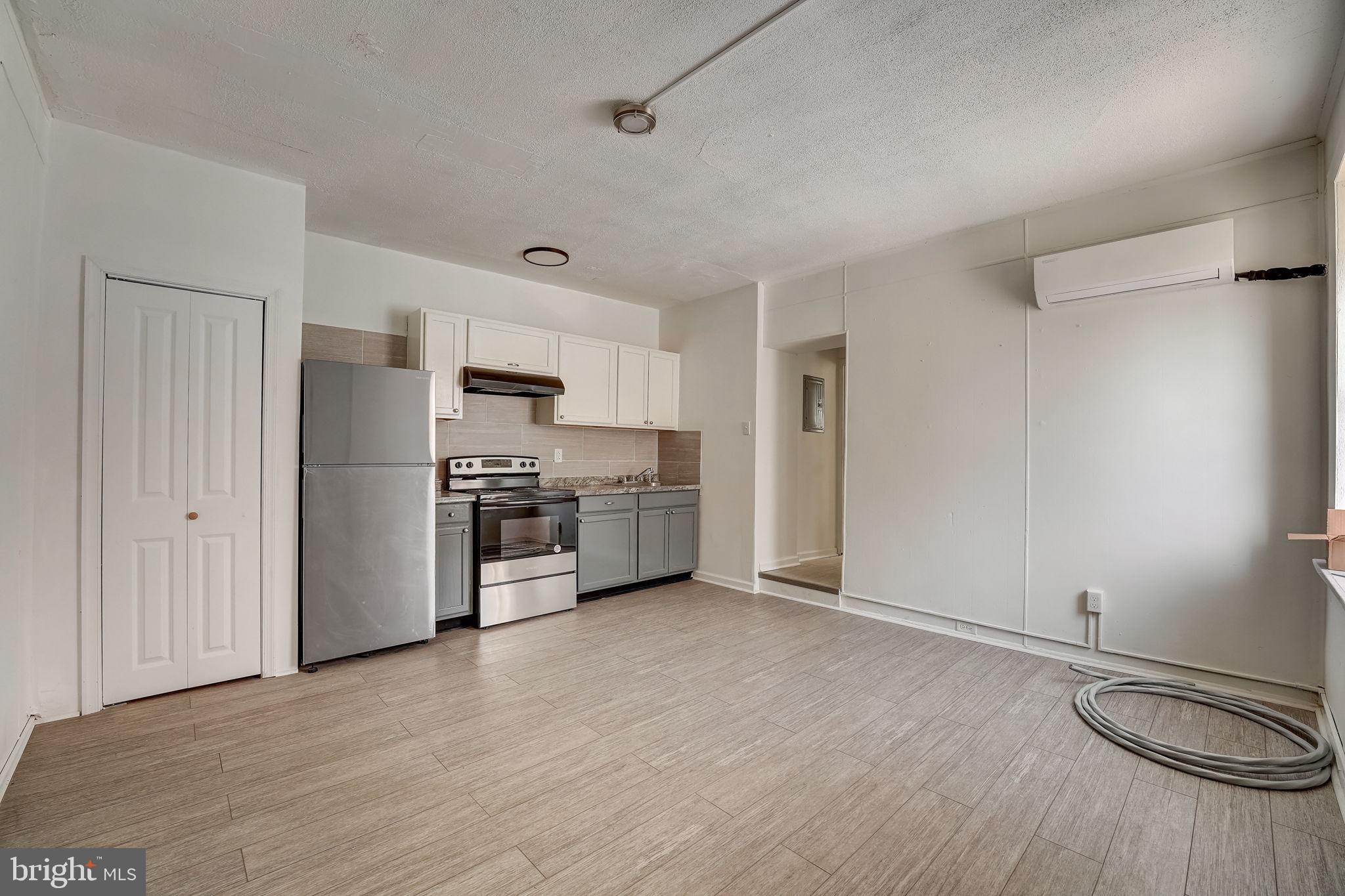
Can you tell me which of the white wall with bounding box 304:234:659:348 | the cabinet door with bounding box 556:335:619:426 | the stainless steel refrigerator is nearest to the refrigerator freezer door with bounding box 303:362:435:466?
the stainless steel refrigerator

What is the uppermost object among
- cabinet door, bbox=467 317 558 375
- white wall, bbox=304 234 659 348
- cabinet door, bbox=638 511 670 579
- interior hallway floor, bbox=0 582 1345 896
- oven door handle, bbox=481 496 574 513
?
white wall, bbox=304 234 659 348

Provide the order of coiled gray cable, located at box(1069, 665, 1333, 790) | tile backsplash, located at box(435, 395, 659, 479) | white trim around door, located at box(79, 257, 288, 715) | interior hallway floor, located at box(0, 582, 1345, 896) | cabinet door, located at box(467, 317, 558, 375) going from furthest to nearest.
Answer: tile backsplash, located at box(435, 395, 659, 479) → cabinet door, located at box(467, 317, 558, 375) → white trim around door, located at box(79, 257, 288, 715) → coiled gray cable, located at box(1069, 665, 1333, 790) → interior hallway floor, located at box(0, 582, 1345, 896)

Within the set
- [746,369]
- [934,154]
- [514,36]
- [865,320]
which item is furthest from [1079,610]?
[514,36]

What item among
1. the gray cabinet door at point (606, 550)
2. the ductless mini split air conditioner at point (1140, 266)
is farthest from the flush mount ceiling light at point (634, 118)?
the gray cabinet door at point (606, 550)

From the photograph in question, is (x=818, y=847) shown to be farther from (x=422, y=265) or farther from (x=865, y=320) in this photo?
(x=422, y=265)

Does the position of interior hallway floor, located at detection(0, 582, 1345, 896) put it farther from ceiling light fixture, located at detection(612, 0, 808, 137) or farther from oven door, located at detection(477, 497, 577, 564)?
ceiling light fixture, located at detection(612, 0, 808, 137)

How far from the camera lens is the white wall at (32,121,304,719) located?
2.54 m

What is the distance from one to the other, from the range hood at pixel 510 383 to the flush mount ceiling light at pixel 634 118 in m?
2.17

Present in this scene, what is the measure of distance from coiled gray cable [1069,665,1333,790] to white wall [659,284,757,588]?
109 inches

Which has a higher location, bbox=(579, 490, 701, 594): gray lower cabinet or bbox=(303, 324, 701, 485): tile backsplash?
bbox=(303, 324, 701, 485): tile backsplash

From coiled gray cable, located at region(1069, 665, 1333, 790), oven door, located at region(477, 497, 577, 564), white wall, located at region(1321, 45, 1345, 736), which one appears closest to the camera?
coiled gray cable, located at region(1069, 665, 1333, 790)

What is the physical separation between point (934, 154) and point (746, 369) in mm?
2532

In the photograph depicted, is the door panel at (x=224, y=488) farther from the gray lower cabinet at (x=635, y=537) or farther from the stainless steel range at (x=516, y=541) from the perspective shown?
the gray lower cabinet at (x=635, y=537)

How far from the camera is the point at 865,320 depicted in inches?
174
